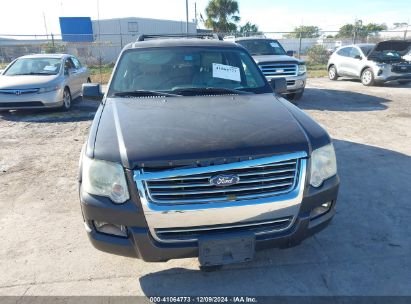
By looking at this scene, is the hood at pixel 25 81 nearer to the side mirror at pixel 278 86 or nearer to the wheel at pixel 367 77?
the side mirror at pixel 278 86

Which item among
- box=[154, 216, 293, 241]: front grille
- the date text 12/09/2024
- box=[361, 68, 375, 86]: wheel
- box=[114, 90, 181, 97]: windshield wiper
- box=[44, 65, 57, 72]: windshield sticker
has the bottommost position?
the date text 12/09/2024

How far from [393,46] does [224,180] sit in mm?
12641

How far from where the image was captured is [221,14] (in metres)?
38.1

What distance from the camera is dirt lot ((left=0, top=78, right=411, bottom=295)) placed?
282cm

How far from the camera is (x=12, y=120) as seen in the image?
8.69 m

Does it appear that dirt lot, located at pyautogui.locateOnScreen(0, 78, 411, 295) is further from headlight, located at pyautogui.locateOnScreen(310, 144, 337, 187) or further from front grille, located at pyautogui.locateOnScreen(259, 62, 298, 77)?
front grille, located at pyautogui.locateOnScreen(259, 62, 298, 77)

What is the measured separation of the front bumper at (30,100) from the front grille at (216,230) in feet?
25.1

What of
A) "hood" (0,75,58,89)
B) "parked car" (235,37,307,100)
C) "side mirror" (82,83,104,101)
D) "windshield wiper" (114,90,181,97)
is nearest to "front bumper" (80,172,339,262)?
"windshield wiper" (114,90,181,97)

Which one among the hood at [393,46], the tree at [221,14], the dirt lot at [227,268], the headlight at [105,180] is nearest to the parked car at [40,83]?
the dirt lot at [227,268]

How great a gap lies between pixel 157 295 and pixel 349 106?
28.4 feet

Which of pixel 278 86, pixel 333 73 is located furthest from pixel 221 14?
pixel 278 86

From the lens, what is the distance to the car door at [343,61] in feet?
48.0

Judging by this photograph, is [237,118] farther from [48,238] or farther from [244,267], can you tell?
[48,238]

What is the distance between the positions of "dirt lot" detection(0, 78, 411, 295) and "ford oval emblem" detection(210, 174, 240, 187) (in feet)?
3.08
